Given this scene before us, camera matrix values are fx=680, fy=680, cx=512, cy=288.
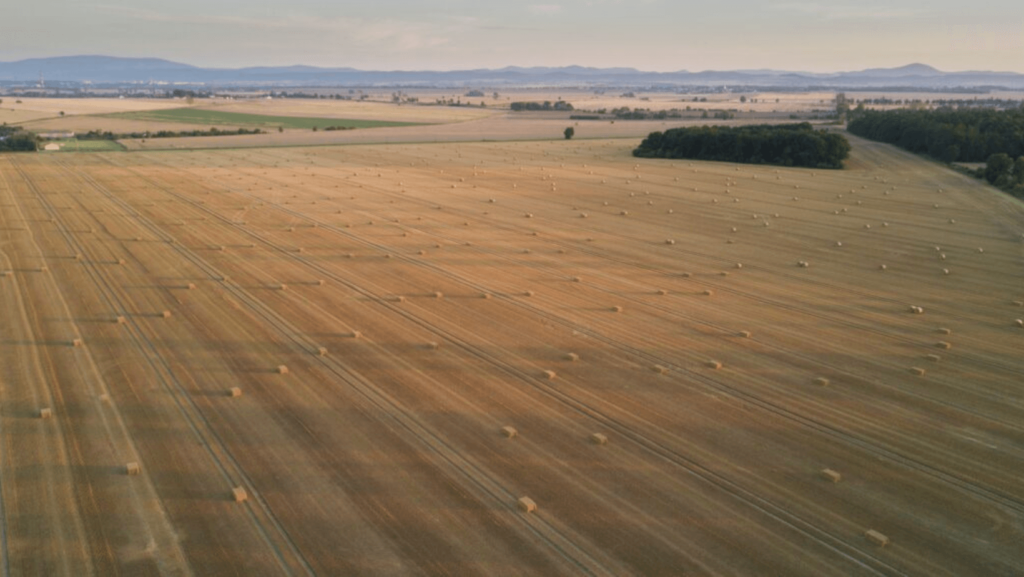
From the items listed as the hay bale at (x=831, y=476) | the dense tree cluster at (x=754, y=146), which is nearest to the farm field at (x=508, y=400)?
the hay bale at (x=831, y=476)

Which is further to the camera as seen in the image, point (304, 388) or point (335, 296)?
point (335, 296)

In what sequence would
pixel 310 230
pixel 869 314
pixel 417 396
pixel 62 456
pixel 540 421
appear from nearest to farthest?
pixel 62 456, pixel 540 421, pixel 417 396, pixel 869 314, pixel 310 230

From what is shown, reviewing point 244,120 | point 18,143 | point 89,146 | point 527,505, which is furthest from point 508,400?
point 244,120

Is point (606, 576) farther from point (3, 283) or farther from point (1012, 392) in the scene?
point (3, 283)

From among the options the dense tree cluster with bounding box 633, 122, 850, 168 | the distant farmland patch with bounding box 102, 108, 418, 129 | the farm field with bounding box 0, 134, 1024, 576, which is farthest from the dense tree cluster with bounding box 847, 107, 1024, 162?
the distant farmland patch with bounding box 102, 108, 418, 129

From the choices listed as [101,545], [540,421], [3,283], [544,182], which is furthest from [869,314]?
[544,182]

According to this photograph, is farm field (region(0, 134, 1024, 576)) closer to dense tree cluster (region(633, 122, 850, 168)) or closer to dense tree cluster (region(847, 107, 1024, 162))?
dense tree cluster (region(633, 122, 850, 168))
